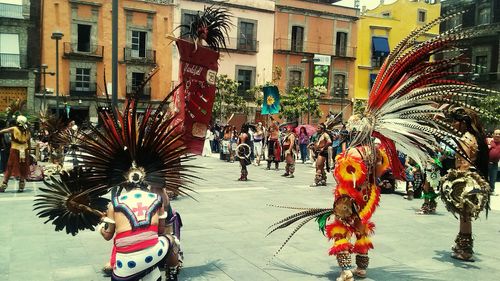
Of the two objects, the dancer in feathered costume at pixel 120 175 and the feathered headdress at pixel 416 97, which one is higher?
the feathered headdress at pixel 416 97

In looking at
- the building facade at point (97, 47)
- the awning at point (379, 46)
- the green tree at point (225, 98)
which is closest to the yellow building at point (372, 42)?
the awning at point (379, 46)

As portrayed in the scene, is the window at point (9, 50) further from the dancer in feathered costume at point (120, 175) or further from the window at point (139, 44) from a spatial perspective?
the dancer in feathered costume at point (120, 175)

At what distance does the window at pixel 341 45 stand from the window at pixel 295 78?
4196 mm

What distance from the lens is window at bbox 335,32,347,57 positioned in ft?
125

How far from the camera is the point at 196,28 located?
19.8ft

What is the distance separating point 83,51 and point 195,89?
2725 centimetres

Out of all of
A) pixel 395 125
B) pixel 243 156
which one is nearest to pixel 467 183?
pixel 395 125

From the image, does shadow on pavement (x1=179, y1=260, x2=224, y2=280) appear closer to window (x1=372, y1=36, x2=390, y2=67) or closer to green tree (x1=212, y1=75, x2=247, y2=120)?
green tree (x1=212, y1=75, x2=247, y2=120)

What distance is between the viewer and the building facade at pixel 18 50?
28.5m

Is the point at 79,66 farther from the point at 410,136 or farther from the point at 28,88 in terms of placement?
the point at 410,136

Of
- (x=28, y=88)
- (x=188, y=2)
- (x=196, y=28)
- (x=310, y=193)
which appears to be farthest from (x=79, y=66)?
(x=196, y=28)

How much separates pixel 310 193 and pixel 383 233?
3.77 meters

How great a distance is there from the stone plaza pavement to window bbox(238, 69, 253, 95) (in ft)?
84.9

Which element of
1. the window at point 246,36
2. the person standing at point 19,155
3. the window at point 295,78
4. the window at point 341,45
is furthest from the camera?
the window at point 341,45
